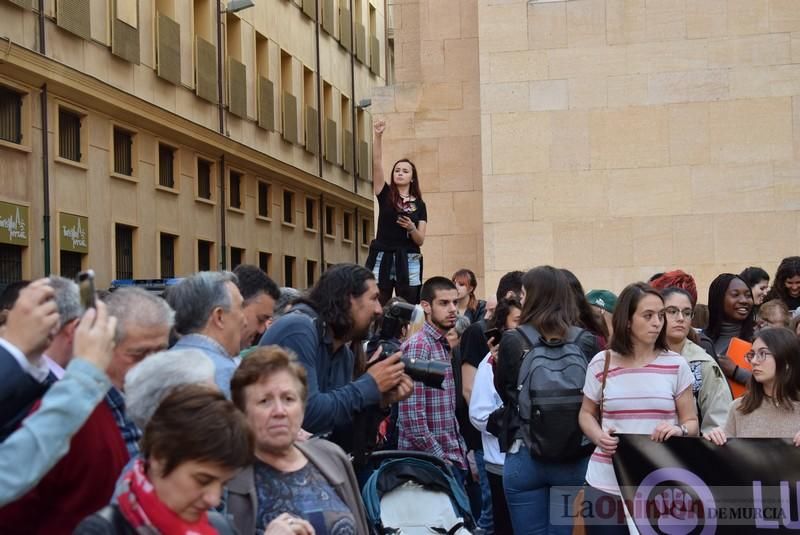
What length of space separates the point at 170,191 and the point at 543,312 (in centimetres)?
2502

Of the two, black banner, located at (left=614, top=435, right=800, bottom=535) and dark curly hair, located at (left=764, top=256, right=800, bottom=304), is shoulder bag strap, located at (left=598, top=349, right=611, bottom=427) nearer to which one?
black banner, located at (left=614, top=435, right=800, bottom=535)


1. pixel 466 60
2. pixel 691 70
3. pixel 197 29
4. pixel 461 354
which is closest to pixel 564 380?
pixel 461 354

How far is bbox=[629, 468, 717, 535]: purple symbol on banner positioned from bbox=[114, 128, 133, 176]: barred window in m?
23.2

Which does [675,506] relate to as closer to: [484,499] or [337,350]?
[337,350]

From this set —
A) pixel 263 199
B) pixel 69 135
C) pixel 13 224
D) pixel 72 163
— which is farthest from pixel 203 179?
pixel 13 224

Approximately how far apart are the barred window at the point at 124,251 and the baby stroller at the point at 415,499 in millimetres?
22541

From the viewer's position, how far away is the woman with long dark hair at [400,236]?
1196 centimetres

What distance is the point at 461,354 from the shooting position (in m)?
8.70

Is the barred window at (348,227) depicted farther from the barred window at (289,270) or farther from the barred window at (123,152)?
the barred window at (123,152)

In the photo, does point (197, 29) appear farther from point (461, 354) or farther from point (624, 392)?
point (624, 392)

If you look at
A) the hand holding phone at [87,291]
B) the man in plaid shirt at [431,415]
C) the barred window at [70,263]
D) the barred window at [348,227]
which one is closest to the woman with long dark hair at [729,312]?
the man in plaid shirt at [431,415]

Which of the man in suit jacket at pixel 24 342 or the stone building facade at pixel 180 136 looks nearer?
the man in suit jacket at pixel 24 342

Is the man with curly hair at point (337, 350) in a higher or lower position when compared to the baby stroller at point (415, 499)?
higher

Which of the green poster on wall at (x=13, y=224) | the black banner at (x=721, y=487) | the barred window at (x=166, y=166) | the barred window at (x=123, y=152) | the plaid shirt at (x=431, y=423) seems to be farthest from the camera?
the barred window at (x=166, y=166)
